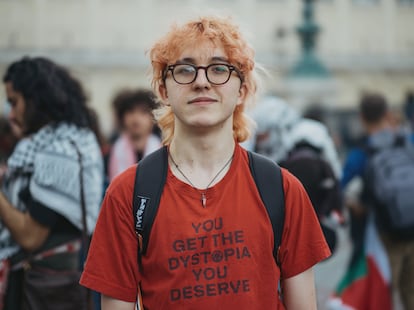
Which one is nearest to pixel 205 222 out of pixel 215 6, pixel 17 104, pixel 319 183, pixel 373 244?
pixel 17 104

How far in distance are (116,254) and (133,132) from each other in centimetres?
340

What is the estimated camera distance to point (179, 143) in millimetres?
2393

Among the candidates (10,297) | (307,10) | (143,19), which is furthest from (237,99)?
(143,19)

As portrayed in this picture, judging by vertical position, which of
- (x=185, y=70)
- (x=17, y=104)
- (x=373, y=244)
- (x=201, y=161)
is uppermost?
(x=185, y=70)

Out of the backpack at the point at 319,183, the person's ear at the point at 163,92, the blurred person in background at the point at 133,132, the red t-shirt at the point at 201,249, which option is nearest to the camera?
the red t-shirt at the point at 201,249

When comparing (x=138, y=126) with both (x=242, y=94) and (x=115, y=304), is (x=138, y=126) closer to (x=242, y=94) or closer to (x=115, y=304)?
(x=242, y=94)

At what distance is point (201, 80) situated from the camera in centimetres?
226

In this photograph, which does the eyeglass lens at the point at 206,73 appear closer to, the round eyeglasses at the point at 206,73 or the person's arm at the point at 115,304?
the round eyeglasses at the point at 206,73

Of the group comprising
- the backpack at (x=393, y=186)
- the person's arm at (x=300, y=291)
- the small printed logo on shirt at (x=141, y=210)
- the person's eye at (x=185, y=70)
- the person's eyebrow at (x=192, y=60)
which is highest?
the person's eyebrow at (x=192, y=60)

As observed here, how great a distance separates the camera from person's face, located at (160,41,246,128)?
227 centimetres

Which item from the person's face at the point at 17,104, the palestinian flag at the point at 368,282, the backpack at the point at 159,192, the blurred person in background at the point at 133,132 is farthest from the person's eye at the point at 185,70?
the palestinian flag at the point at 368,282

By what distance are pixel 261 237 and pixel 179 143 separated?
44cm

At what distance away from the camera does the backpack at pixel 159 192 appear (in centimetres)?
224

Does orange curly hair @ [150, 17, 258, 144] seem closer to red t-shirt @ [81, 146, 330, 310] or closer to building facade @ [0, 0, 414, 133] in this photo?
red t-shirt @ [81, 146, 330, 310]
